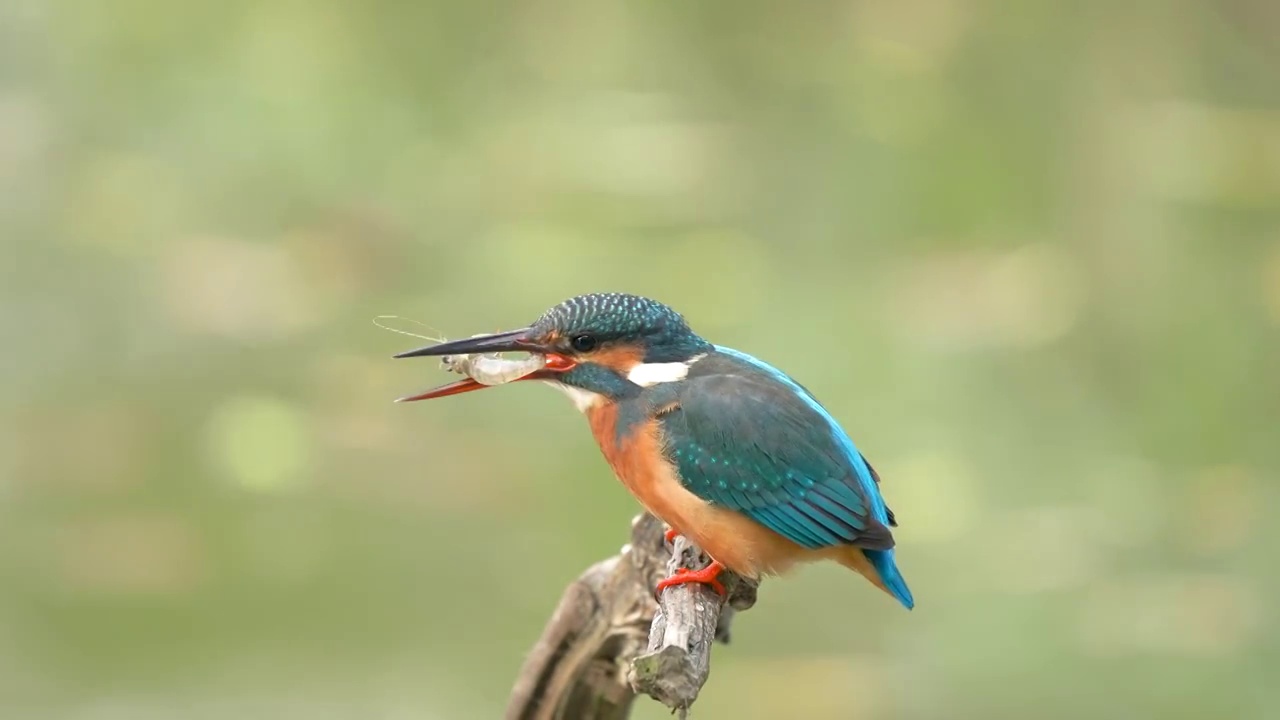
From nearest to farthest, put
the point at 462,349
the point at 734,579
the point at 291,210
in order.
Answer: the point at 462,349, the point at 734,579, the point at 291,210

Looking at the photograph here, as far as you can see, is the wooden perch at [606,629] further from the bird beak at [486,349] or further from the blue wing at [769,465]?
the bird beak at [486,349]

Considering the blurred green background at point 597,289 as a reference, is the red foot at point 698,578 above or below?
below

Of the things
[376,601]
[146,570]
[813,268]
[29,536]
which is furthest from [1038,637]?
[29,536]

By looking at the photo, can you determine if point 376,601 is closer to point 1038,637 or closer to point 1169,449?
point 1038,637

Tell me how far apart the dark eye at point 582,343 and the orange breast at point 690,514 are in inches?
3.8

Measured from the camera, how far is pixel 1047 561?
351 cm


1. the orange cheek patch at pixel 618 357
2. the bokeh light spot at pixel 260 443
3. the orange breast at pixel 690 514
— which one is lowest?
the orange breast at pixel 690 514

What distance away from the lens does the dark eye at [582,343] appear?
173 centimetres

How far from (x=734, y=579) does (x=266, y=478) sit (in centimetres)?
199

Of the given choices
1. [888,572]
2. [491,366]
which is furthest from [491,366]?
[888,572]

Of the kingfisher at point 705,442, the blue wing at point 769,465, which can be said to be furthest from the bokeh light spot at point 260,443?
the blue wing at point 769,465

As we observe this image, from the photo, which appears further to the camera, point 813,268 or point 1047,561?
point 813,268

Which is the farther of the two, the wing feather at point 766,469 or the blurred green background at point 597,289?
the blurred green background at point 597,289

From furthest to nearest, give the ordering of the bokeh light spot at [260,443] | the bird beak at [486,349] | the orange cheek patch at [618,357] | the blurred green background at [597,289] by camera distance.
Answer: the bokeh light spot at [260,443] < the blurred green background at [597,289] < the orange cheek patch at [618,357] < the bird beak at [486,349]
